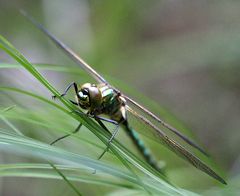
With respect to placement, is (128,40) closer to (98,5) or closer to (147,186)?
(98,5)

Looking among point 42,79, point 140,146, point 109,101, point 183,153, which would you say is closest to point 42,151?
point 42,79

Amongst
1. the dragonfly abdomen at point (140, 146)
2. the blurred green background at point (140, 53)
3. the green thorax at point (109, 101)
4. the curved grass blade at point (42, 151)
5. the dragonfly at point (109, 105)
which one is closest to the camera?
the curved grass blade at point (42, 151)

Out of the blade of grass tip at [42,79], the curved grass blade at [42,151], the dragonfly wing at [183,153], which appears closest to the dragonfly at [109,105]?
the dragonfly wing at [183,153]

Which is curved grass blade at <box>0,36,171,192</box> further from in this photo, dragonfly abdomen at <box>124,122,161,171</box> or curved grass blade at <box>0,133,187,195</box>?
dragonfly abdomen at <box>124,122,161,171</box>

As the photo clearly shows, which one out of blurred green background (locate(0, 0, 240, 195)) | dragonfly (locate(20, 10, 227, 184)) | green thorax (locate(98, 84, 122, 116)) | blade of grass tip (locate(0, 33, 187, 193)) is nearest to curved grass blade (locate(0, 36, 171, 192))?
blade of grass tip (locate(0, 33, 187, 193))

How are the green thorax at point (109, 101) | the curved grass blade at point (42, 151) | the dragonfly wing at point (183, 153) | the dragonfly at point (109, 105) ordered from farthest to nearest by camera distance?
1. the green thorax at point (109, 101)
2. the dragonfly at point (109, 105)
3. the dragonfly wing at point (183, 153)
4. the curved grass blade at point (42, 151)

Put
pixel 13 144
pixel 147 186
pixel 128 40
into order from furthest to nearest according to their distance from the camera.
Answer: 1. pixel 128 40
2. pixel 147 186
3. pixel 13 144

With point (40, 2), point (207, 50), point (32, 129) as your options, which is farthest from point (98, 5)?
point (32, 129)

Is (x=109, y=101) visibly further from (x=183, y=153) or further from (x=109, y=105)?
(x=183, y=153)

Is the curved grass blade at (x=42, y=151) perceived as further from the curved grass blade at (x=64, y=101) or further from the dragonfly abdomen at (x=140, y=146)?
the dragonfly abdomen at (x=140, y=146)
